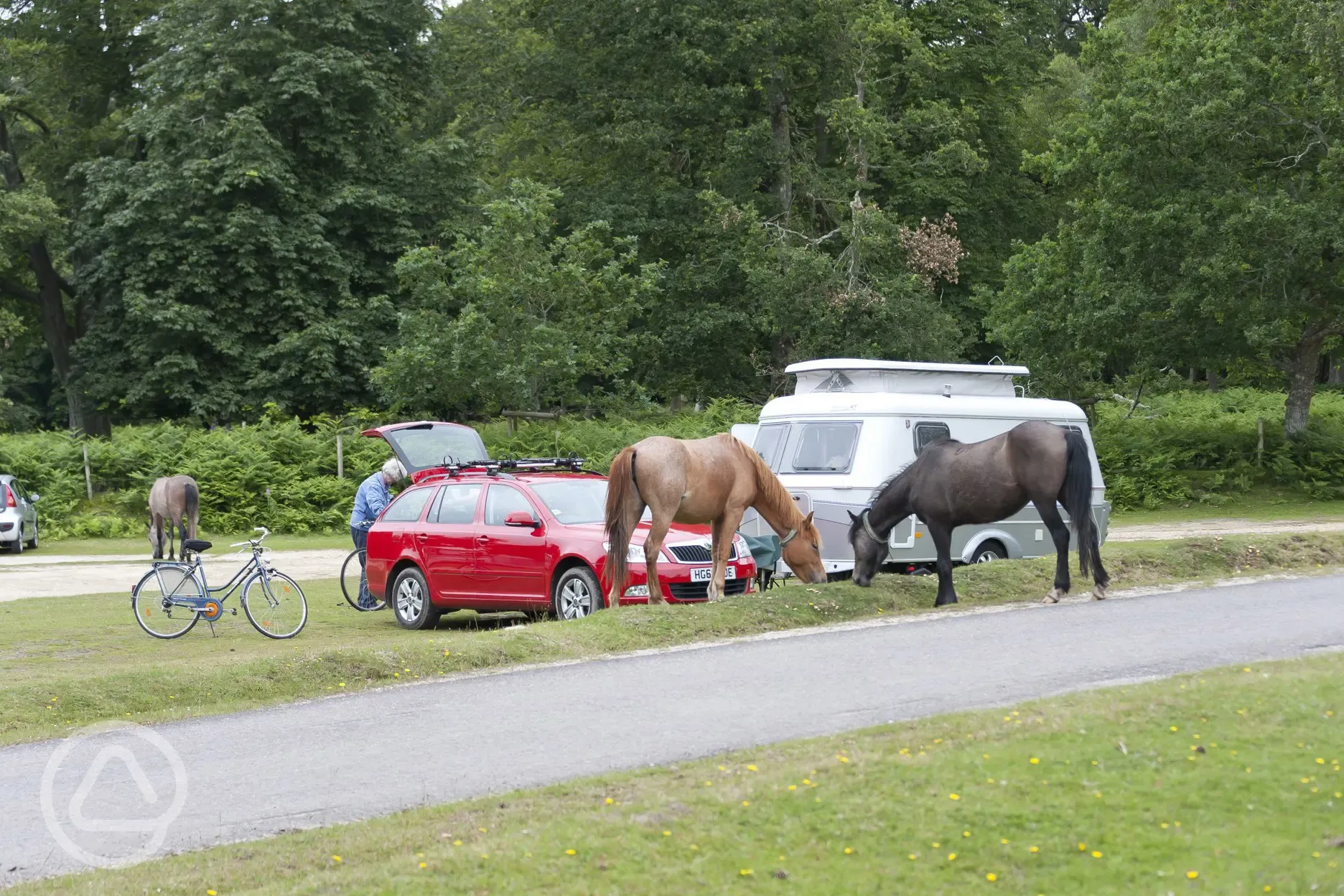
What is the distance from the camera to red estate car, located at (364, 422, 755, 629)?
15617mm

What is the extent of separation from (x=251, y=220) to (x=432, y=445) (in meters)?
20.7

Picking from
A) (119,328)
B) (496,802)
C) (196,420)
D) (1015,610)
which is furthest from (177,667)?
(119,328)

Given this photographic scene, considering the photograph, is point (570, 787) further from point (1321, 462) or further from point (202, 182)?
point (202, 182)

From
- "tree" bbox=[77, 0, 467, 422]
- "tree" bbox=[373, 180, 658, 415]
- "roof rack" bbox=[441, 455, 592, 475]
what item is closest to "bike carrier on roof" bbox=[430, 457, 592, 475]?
"roof rack" bbox=[441, 455, 592, 475]

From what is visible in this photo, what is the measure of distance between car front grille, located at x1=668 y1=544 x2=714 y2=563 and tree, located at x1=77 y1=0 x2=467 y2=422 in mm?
24930

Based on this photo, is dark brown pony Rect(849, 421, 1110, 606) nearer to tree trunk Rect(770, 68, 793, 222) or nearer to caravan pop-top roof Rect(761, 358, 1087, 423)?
caravan pop-top roof Rect(761, 358, 1087, 423)

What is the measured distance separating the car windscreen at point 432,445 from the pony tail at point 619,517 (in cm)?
643

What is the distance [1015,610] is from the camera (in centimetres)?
1447

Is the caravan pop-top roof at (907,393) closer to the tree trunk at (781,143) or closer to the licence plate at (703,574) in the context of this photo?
the licence plate at (703,574)

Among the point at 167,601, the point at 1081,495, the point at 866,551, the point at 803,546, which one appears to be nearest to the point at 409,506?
the point at 167,601

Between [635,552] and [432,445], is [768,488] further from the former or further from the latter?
[432,445]

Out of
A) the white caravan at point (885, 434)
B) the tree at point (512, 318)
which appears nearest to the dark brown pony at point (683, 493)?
the white caravan at point (885, 434)

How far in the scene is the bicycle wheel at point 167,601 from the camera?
16.2 m

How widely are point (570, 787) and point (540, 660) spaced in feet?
16.1
